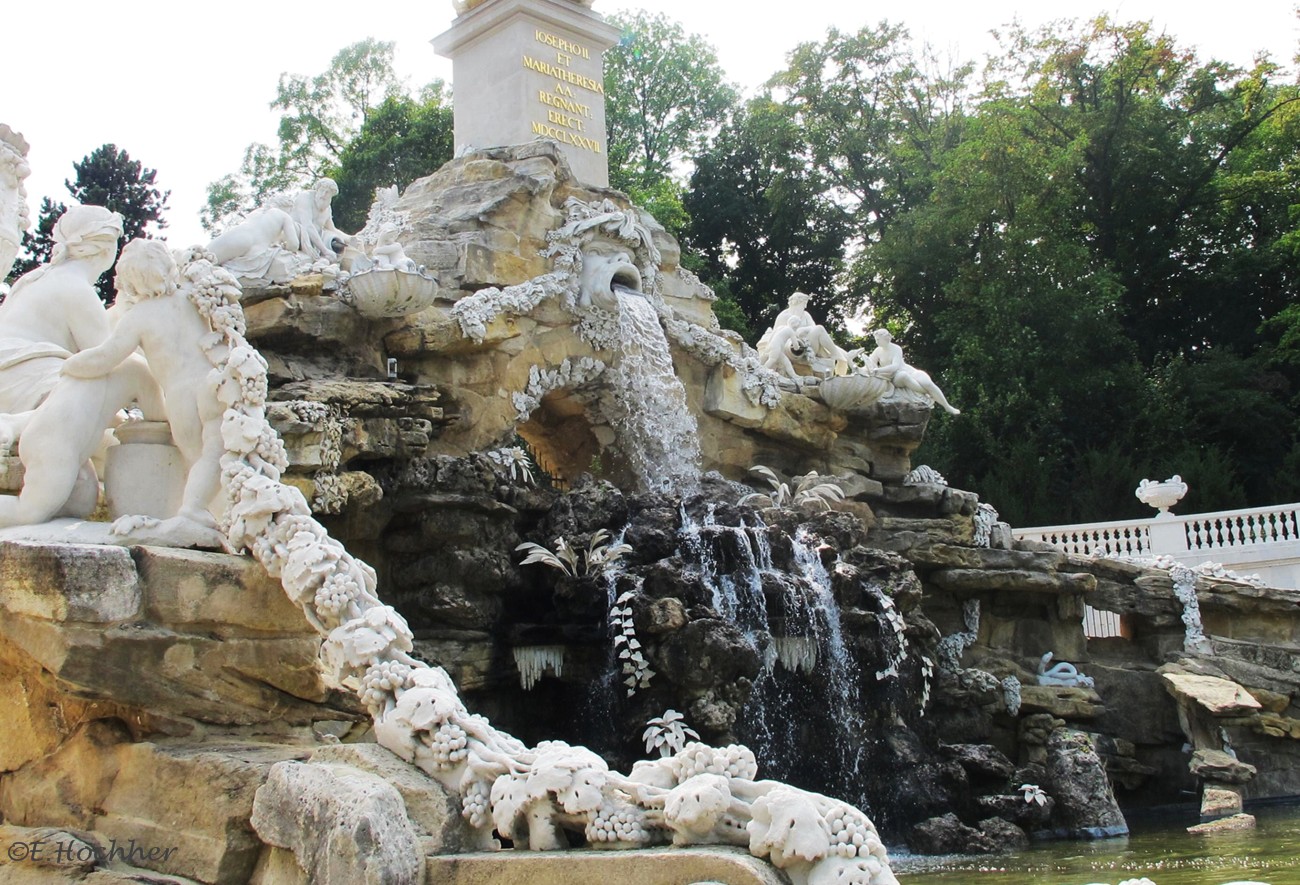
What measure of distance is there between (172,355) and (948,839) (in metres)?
5.74

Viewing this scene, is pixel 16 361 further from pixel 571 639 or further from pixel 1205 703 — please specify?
pixel 1205 703

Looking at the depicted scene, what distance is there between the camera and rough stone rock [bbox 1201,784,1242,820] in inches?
392

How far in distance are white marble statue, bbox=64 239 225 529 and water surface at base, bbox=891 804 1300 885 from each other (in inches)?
157

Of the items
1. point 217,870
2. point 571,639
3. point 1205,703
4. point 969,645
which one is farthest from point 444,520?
point 1205,703

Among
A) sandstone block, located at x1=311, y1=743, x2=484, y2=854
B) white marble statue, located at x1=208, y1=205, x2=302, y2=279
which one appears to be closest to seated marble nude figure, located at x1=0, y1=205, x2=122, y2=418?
sandstone block, located at x1=311, y1=743, x2=484, y2=854

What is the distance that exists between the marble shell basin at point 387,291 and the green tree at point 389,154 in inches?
568

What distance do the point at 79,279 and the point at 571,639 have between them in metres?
3.95

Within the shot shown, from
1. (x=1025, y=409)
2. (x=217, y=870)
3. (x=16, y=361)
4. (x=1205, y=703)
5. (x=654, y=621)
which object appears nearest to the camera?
(x=217, y=870)

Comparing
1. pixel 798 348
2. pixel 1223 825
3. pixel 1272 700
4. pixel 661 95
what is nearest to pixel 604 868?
pixel 1223 825

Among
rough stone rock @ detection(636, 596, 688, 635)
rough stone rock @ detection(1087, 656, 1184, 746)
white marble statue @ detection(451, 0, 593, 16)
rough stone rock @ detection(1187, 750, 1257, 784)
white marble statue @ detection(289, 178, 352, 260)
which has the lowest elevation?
rough stone rock @ detection(1187, 750, 1257, 784)

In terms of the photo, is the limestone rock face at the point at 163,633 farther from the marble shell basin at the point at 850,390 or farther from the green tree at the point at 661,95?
the green tree at the point at 661,95

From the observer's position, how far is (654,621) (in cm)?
793

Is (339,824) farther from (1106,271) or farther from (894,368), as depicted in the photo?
(1106,271)

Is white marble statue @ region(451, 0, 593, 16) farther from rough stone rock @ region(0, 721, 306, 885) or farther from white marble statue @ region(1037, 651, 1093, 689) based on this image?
rough stone rock @ region(0, 721, 306, 885)
